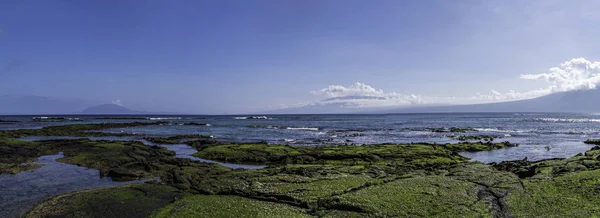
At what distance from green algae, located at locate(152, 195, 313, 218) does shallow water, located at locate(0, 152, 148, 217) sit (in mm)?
7548

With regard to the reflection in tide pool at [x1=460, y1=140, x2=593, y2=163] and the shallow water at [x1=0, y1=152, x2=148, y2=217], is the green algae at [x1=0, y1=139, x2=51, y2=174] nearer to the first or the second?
the shallow water at [x1=0, y1=152, x2=148, y2=217]

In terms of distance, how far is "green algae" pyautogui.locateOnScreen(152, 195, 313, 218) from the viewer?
528 inches

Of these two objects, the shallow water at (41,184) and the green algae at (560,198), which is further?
the shallow water at (41,184)

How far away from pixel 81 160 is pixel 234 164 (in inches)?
544

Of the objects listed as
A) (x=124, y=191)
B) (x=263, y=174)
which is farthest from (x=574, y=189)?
(x=124, y=191)

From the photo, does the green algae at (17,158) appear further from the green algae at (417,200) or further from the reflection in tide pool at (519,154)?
the reflection in tide pool at (519,154)

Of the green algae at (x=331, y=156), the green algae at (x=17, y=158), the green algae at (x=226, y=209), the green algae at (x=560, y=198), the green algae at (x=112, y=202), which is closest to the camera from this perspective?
the green algae at (x=560, y=198)

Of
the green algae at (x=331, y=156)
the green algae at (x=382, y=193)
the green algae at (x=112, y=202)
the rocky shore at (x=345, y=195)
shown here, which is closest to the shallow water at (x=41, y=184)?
the rocky shore at (x=345, y=195)

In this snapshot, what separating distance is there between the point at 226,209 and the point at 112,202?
5940 millimetres

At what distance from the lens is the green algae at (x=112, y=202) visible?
14438mm

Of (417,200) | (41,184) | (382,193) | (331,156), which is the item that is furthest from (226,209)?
(331,156)

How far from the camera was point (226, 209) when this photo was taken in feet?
46.1

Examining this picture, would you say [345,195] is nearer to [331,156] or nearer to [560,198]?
[560,198]

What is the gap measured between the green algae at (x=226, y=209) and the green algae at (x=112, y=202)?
3.62 ft
